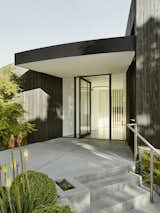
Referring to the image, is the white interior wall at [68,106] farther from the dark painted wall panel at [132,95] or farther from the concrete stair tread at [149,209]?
the concrete stair tread at [149,209]

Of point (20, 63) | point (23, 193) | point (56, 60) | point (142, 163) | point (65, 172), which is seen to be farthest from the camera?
point (20, 63)

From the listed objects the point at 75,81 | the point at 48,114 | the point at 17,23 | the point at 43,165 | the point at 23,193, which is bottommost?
the point at 43,165

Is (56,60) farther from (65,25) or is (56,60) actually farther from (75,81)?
(65,25)

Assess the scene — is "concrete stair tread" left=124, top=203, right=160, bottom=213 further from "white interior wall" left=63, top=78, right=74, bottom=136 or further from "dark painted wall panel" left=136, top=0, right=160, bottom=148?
"white interior wall" left=63, top=78, right=74, bottom=136

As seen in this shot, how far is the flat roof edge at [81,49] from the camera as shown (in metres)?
4.49

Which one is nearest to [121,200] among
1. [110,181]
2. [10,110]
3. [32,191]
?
[110,181]

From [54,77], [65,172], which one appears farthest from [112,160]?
[54,77]

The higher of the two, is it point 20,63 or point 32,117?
point 20,63

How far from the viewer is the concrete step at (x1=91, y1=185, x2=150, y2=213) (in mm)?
2898

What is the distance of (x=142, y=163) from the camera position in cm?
391

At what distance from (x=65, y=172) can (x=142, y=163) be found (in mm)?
1596

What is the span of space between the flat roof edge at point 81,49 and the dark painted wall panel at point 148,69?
0.31 metres

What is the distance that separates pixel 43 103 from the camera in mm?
7543

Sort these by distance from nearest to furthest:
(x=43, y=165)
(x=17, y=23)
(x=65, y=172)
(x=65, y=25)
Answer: (x=65, y=172)
(x=43, y=165)
(x=17, y=23)
(x=65, y=25)
